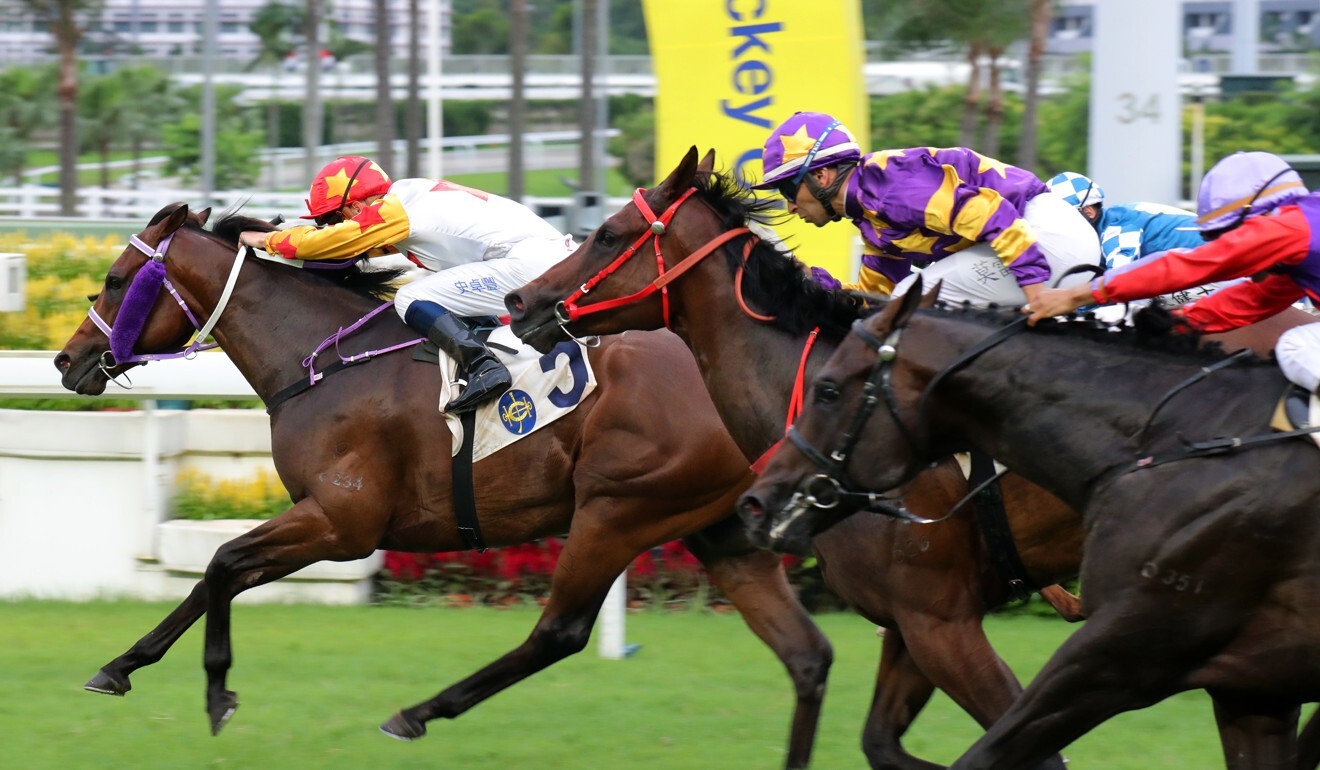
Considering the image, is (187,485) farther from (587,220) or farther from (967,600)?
(967,600)

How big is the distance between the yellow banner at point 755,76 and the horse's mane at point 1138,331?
376 centimetres

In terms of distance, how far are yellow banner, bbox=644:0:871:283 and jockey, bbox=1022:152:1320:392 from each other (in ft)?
12.2

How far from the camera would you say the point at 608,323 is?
191 inches

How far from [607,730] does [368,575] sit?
2319 mm

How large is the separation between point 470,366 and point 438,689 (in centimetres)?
148

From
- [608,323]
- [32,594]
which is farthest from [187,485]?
[608,323]

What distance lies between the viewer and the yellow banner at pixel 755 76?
7.54 metres

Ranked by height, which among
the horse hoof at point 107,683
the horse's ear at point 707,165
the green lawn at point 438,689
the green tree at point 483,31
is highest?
the green tree at point 483,31

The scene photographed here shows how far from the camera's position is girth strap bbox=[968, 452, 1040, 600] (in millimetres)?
4285

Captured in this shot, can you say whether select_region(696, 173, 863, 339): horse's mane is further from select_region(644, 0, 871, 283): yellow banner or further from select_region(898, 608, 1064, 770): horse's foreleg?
select_region(644, 0, 871, 283): yellow banner

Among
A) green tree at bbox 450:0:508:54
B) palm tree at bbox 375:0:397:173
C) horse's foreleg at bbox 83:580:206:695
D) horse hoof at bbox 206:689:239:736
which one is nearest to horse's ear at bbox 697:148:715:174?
horse's foreleg at bbox 83:580:206:695

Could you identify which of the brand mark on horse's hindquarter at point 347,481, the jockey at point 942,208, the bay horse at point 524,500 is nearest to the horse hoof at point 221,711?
the bay horse at point 524,500

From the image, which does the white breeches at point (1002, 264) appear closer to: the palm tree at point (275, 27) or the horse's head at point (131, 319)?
the horse's head at point (131, 319)

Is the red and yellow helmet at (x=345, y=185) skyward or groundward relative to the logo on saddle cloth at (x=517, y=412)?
skyward
